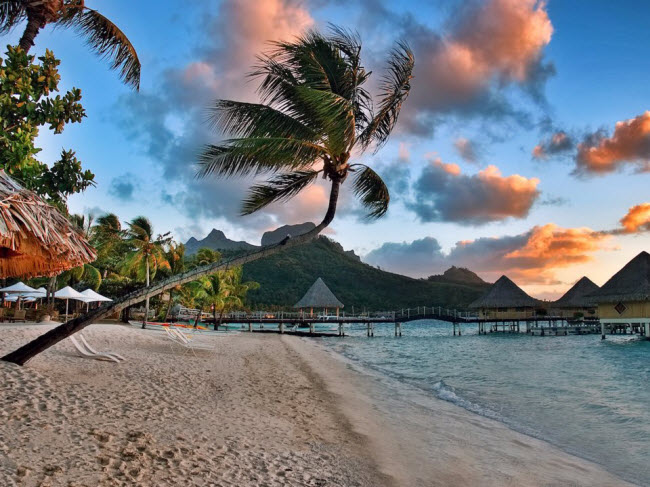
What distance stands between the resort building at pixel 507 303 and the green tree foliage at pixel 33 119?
146ft

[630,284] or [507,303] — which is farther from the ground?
[630,284]

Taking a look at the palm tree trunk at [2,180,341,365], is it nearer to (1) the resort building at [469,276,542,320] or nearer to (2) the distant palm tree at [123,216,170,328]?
(2) the distant palm tree at [123,216,170,328]

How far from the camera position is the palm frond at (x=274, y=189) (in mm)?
8039

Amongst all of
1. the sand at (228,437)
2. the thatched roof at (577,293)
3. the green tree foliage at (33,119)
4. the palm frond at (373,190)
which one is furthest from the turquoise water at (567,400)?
the thatched roof at (577,293)

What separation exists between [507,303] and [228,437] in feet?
150

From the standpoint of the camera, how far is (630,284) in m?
31.8

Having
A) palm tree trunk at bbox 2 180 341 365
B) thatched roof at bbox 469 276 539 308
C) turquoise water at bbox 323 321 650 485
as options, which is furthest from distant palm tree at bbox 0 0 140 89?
thatched roof at bbox 469 276 539 308

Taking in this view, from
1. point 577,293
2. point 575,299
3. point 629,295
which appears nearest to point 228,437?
point 629,295

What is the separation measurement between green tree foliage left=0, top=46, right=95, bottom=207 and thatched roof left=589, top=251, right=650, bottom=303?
3538 cm

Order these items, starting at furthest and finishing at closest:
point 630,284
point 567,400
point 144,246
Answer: point 630,284 < point 144,246 < point 567,400

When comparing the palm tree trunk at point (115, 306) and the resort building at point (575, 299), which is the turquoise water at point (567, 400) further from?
the resort building at point (575, 299)

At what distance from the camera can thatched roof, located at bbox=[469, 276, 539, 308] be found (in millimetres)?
45125

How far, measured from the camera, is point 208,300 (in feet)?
99.1

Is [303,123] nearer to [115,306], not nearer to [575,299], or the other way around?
[115,306]
